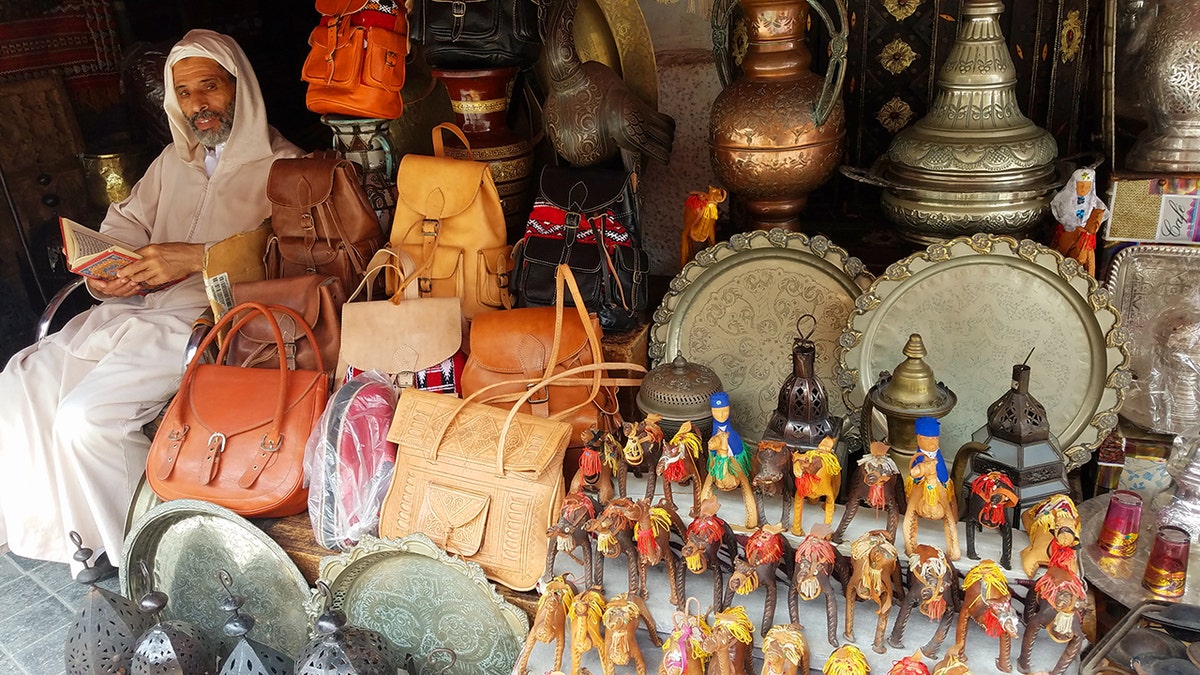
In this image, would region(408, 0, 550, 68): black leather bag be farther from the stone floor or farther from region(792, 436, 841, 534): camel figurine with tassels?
the stone floor

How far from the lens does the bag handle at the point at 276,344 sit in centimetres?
248

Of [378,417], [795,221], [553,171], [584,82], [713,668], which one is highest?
[584,82]

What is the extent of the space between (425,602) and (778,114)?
160cm

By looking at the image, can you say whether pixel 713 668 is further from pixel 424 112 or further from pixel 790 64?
pixel 424 112

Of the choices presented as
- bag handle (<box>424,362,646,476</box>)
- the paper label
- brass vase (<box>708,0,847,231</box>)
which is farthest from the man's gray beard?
brass vase (<box>708,0,847,231</box>)

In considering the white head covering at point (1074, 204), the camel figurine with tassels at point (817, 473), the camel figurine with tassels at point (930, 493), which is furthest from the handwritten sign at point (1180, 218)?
the camel figurine with tassels at point (817, 473)

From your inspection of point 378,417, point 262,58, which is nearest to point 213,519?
point 378,417

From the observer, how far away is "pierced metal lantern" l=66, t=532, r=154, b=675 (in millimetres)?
2109

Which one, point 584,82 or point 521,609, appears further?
point 584,82

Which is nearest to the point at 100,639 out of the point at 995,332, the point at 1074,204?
the point at 995,332

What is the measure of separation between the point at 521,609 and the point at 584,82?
1.59 metres

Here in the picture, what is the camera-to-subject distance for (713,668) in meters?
1.63

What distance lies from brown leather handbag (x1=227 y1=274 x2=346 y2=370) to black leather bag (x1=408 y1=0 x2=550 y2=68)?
34.7 inches

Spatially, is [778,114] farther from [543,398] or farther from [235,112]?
[235,112]
